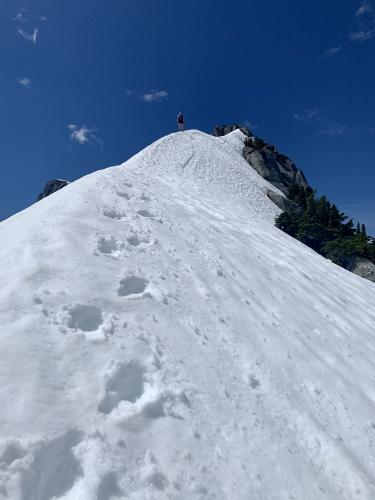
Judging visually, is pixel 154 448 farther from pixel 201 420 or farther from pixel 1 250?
pixel 1 250

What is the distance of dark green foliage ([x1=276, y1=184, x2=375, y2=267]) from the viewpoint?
2155 centimetres

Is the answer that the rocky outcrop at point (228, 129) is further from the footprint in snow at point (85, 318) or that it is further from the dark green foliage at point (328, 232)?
the footprint in snow at point (85, 318)

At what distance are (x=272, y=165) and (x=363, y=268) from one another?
79.2ft

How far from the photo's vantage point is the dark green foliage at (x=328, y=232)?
2155 cm

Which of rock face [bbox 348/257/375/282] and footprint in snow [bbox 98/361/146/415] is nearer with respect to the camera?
footprint in snow [bbox 98/361/146/415]

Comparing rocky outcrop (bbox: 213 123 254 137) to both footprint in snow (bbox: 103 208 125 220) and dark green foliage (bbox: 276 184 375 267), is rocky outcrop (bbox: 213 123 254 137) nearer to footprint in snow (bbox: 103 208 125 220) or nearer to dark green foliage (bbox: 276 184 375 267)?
dark green foliage (bbox: 276 184 375 267)

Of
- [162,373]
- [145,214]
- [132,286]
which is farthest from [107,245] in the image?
[162,373]

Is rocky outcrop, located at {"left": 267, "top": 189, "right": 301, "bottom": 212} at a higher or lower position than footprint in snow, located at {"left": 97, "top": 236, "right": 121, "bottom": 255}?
higher

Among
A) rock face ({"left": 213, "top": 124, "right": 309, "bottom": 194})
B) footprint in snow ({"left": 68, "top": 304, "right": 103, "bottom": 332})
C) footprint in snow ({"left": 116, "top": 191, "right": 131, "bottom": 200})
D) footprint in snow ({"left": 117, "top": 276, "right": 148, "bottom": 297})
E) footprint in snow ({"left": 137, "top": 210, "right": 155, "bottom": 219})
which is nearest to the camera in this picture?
footprint in snow ({"left": 68, "top": 304, "right": 103, "bottom": 332})

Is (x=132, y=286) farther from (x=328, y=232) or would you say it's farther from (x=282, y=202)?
(x=282, y=202)

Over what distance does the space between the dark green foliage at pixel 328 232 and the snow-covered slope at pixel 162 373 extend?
1470cm

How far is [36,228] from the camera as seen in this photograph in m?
6.17

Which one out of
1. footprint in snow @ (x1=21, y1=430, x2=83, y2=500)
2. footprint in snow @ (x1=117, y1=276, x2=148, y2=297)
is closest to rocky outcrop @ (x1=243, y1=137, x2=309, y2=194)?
footprint in snow @ (x1=117, y1=276, x2=148, y2=297)

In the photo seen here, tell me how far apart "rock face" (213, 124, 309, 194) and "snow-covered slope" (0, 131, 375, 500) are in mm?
32421
